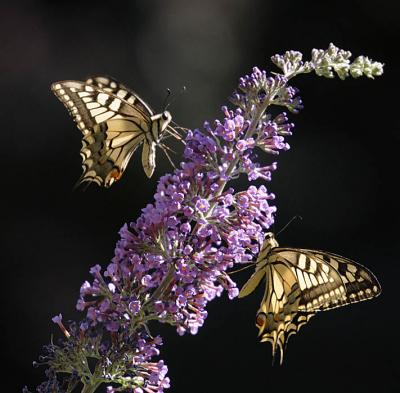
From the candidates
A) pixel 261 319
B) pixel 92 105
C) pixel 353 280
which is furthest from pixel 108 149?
pixel 353 280

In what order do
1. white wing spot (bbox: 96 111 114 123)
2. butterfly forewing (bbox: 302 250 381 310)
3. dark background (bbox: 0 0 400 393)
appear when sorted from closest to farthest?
butterfly forewing (bbox: 302 250 381 310) < white wing spot (bbox: 96 111 114 123) < dark background (bbox: 0 0 400 393)

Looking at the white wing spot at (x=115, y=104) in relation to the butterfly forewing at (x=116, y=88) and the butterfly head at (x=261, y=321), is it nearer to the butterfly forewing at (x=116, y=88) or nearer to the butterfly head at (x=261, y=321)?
the butterfly forewing at (x=116, y=88)

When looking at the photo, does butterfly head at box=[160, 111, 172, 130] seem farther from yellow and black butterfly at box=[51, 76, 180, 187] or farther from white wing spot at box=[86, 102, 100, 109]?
white wing spot at box=[86, 102, 100, 109]

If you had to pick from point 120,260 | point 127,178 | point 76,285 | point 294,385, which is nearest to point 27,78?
point 127,178

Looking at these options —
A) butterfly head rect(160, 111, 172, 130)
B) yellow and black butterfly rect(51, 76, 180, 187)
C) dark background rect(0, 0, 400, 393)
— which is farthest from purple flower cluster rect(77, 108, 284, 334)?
dark background rect(0, 0, 400, 393)

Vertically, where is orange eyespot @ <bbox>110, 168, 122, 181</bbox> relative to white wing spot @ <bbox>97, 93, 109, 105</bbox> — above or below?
below

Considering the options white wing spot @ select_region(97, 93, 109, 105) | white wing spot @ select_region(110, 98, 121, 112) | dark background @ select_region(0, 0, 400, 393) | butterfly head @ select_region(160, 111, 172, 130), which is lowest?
white wing spot @ select_region(97, 93, 109, 105)

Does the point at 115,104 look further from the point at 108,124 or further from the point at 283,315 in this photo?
the point at 283,315
